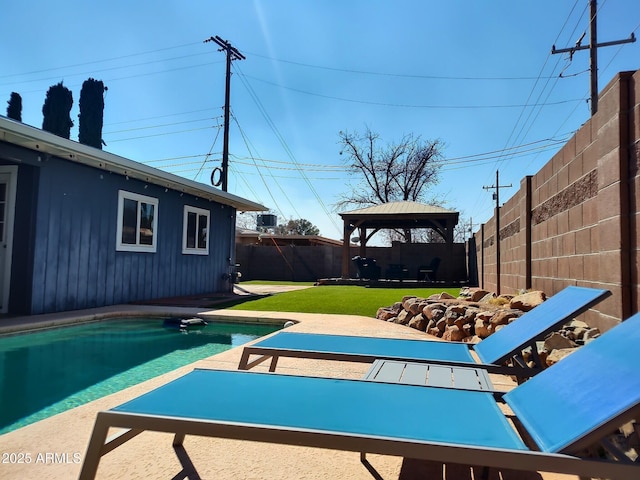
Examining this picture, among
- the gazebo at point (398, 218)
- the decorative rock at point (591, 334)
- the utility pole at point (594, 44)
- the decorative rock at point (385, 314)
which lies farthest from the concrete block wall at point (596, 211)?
the gazebo at point (398, 218)

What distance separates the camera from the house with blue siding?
6.73m

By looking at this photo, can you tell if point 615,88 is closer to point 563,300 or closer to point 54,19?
point 563,300

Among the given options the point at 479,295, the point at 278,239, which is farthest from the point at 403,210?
the point at 278,239

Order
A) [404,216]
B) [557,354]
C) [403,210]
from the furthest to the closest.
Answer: [403,210], [404,216], [557,354]

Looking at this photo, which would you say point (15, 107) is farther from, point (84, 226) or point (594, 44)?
point (594, 44)

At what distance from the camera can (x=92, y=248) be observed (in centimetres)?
790

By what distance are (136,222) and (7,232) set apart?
2530 mm

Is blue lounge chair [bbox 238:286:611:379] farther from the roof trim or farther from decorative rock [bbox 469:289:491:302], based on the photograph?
the roof trim

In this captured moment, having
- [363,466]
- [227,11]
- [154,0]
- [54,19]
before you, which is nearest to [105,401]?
[363,466]

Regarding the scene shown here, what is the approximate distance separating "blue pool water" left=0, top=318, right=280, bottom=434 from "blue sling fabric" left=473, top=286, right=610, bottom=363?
328cm

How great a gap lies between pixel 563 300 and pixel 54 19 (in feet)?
48.5

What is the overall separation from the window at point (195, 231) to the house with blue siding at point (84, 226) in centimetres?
5

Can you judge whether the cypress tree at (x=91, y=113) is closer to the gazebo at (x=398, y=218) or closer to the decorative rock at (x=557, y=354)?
the gazebo at (x=398, y=218)

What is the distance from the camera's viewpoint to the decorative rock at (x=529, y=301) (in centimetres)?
475
